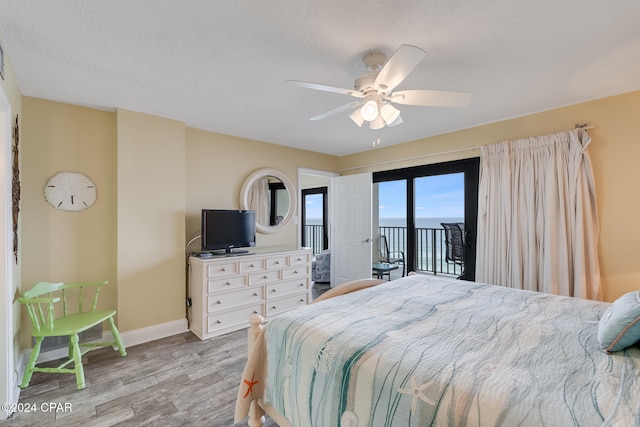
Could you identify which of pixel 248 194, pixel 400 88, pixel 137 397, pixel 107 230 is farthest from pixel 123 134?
pixel 400 88

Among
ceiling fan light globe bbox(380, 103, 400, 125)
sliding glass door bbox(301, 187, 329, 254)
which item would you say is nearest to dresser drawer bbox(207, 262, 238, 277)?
ceiling fan light globe bbox(380, 103, 400, 125)

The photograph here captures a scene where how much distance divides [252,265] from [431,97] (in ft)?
8.16

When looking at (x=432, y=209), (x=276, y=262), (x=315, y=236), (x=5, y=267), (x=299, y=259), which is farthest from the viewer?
(x=315, y=236)

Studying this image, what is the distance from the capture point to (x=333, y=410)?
1158mm

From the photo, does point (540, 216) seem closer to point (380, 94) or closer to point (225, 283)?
point (380, 94)

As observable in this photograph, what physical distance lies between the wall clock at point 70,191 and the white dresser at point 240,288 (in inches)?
44.7

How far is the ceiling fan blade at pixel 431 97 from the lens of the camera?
179cm

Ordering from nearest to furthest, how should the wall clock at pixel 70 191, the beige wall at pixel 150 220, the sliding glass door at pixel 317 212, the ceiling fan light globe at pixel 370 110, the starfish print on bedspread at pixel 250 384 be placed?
the starfish print on bedspread at pixel 250 384
the ceiling fan light globe at pixel 370 110
the wall clock at pixel 70 191
the beige wall at pixel 150 220
the sliding glass door at pixel 317 212

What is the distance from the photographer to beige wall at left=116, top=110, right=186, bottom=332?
277 centimetres

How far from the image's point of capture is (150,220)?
9.58 feet

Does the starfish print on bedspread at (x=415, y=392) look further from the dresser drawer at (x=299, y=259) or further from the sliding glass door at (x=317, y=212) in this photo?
the sliding glass door at (x=317, y=212)

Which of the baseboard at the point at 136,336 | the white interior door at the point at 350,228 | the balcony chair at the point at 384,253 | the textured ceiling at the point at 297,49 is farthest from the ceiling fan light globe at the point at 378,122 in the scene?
the balcony chair at the point at 384,253

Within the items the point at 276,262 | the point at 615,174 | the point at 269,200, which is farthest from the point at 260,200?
the point at 615,174

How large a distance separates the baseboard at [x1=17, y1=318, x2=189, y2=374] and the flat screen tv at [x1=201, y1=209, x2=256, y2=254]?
87cm
